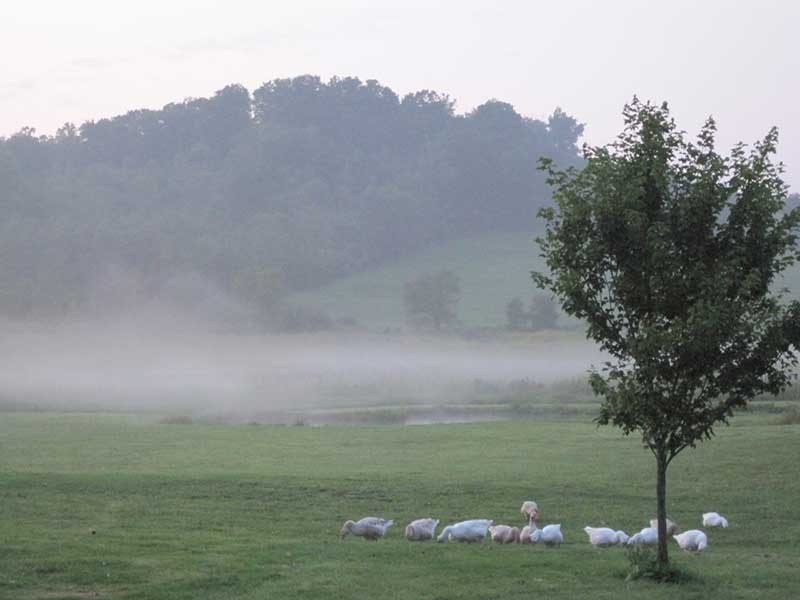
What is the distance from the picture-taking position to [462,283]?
460ft

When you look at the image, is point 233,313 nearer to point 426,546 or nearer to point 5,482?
point 5,482

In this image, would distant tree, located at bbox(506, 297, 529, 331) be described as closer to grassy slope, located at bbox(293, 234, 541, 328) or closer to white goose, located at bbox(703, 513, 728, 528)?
grassy slope, located at bbox(293, 234, 541, 328)

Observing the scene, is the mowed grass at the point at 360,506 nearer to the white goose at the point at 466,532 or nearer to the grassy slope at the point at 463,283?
the white goose at the point at 466,532

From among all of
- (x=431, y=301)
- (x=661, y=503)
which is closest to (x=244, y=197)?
(x=431, y=301)

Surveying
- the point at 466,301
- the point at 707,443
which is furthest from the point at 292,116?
the point at 707,443

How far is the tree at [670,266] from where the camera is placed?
49.4 feet

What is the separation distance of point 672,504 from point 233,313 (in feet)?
336

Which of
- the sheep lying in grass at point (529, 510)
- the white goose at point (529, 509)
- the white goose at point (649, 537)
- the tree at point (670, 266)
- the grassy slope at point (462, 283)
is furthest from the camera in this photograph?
the grassy slope at point (462, 283)

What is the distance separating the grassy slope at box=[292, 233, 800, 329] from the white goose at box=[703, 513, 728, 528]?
97.3 metres

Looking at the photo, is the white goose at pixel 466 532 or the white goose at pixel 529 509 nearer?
the white goose at pixel 466 532

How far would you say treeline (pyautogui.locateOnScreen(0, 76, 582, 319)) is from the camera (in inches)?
5502

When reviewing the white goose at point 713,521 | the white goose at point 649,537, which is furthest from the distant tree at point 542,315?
the white goose at point 649,537

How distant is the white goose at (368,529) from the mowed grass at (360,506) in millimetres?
317

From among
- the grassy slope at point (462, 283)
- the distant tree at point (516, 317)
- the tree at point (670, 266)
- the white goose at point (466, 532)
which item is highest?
the grassy slope at point (462, 283)
